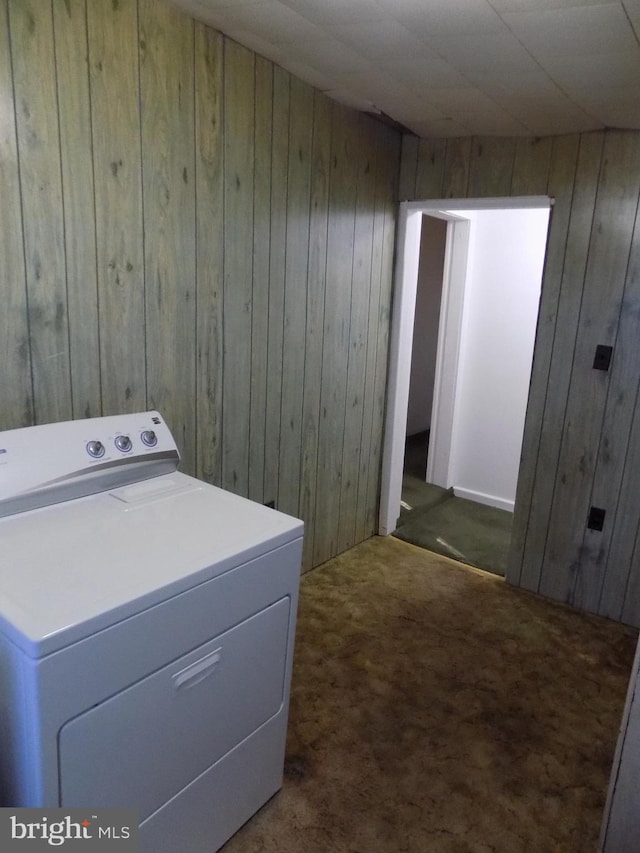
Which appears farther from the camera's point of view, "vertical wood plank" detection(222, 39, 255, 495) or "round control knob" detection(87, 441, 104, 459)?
"vertical wood plank" detection(222, 39, 255, 495)

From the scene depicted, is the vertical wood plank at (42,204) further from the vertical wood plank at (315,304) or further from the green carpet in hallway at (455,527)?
the green carpet in hallway at (455,527)

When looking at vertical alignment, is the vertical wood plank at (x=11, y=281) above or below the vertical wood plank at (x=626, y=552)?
above

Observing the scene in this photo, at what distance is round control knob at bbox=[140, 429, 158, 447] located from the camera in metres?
1.84

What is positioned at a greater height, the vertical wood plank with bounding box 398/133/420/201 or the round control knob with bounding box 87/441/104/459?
the vertical wood plank with bounding box 398/133/420/201

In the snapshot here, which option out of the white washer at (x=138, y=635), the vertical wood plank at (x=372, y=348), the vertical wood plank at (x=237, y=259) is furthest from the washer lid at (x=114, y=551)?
the vertical wood plank at (x=372, y=348)

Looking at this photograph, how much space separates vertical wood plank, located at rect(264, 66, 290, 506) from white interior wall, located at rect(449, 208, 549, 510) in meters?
1.79

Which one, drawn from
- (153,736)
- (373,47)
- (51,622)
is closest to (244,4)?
(373,47)

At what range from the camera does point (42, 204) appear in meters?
1.64

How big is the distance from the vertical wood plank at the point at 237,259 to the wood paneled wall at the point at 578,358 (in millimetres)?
1159

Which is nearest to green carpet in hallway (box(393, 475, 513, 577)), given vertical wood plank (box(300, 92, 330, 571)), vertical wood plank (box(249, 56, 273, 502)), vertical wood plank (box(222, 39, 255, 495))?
vertical wood plank (box(300, 92, 330, 571))

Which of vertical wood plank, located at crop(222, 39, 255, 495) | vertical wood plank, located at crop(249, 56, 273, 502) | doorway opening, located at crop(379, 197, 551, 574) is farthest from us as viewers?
doorway opening, located at crop(379, 197, 551, 574)

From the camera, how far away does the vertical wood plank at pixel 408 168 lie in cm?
304

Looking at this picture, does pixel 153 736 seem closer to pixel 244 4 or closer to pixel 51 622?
pixel 51 622

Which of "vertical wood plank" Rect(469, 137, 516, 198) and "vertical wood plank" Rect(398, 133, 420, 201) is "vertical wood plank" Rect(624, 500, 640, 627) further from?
"vertical wood plank" Rect(398, 133, 420, 201)
